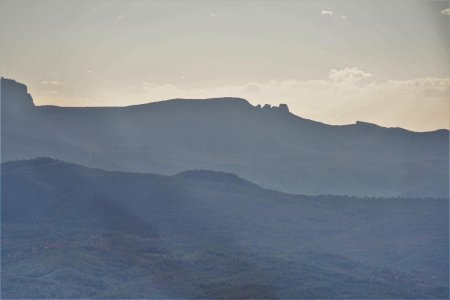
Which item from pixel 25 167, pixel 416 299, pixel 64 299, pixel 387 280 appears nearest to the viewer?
pixel 64 299

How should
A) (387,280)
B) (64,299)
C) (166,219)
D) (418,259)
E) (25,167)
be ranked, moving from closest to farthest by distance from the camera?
1. (64,299)
2. (387,280)
3. (418,259)
4. (166,219)
5. (25,167)

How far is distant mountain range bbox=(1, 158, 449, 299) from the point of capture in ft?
330

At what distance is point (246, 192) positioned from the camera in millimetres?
165750

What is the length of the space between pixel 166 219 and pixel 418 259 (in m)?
35.7

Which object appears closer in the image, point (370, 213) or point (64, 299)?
point (64, 299)

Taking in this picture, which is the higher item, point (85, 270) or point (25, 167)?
point (25, 167)

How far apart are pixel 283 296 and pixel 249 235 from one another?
4180cm

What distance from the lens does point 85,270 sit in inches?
4104

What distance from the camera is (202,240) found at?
5177 inches

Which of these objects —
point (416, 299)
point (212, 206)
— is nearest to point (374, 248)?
point (212, 206)

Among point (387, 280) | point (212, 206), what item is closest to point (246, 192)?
point (212, 206)

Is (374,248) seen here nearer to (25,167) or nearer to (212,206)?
(212,206)

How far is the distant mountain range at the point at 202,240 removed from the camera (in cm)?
10062

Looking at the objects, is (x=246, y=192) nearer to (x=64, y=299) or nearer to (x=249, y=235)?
(x=249, y=235)
